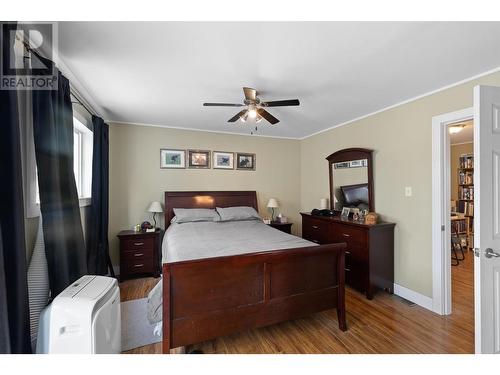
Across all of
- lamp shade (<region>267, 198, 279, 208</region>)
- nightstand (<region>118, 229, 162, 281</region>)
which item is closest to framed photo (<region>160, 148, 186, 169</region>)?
nightstand (<region>118, 229, 162, 281</region>)

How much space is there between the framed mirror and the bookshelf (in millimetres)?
2976

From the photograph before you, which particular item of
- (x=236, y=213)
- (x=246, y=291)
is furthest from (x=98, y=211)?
(x=246, y=291)

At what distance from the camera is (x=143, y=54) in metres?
1.72

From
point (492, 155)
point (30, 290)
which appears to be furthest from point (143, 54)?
point (492, 155)

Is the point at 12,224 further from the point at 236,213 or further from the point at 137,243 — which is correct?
the point at 236,213

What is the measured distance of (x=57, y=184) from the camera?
5.51 ft

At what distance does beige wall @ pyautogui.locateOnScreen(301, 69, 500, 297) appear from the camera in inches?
95.7

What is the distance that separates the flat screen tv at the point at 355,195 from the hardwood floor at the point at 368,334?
52.0 inches

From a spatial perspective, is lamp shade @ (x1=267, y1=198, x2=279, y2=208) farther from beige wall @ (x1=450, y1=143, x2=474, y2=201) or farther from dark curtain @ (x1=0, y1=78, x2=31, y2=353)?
beige wall @ (x1=450, y1=143, x2=474, y2=201)

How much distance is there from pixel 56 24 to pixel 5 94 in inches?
23.5

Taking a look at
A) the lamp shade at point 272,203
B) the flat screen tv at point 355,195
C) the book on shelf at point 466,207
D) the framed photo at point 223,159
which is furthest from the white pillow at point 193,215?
the book on shelf at point 466,207

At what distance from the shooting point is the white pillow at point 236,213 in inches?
143

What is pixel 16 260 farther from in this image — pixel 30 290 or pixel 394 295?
pixel 394 295
